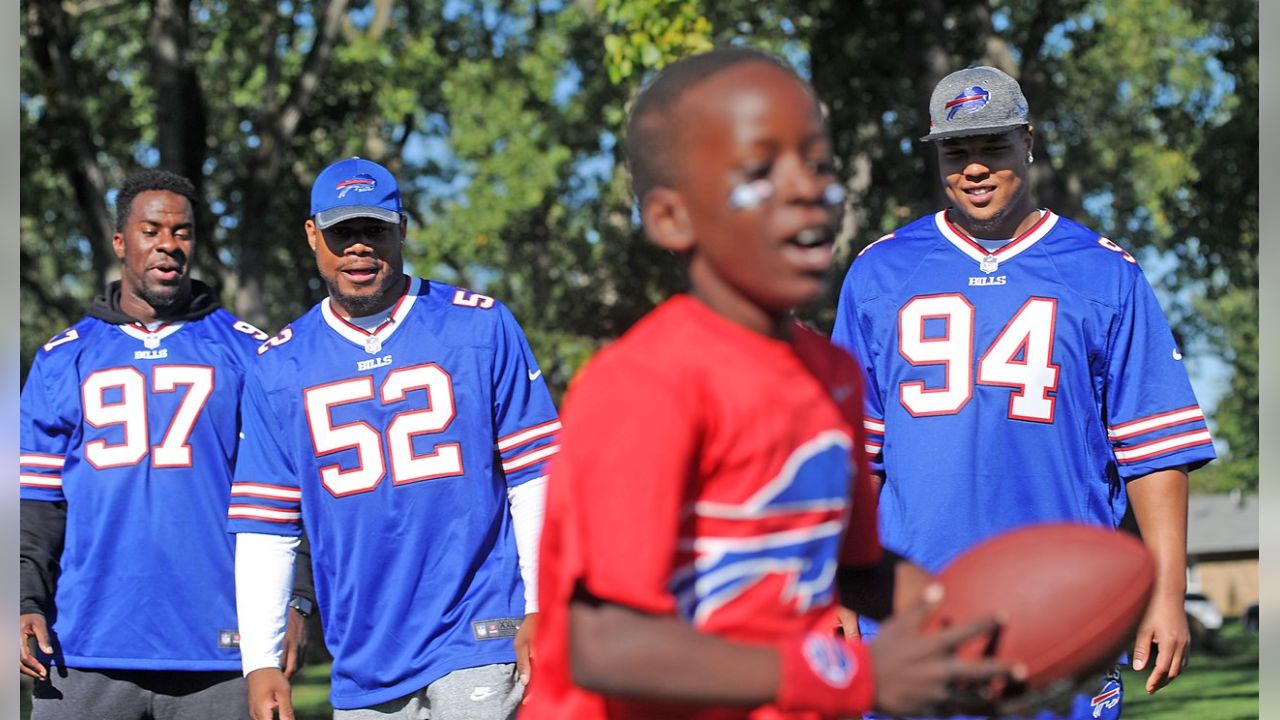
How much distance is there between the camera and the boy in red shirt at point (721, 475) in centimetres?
258

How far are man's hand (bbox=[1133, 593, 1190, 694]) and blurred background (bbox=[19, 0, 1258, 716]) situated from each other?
32.2 ft

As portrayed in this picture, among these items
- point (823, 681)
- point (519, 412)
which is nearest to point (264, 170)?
point (519, 412)

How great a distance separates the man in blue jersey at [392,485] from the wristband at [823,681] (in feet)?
9.49

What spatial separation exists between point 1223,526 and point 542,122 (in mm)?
52376

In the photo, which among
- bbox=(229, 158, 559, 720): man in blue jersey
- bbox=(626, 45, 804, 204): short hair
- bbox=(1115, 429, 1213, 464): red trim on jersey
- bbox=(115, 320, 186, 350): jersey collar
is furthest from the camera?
bbox=(115, 320, 186, 350): jersey collar

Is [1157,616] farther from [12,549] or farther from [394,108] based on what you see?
[394,108]

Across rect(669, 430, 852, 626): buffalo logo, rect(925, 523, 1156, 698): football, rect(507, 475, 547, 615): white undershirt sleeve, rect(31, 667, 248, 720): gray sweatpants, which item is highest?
rect(669, 430, 852, 626): buffalo logo

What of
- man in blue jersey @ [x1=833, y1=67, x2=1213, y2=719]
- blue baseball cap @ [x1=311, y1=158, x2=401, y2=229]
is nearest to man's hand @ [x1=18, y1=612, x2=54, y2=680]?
blue baseball cap @ [x1=311, y1=158, x2=401, y2=229]

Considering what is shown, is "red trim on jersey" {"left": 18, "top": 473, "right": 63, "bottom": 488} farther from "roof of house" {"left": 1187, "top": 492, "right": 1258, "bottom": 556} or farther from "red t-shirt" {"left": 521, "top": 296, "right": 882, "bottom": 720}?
"roof of house" {"left": 1187, "top": 492, "right": 1258, "bottom": 556}

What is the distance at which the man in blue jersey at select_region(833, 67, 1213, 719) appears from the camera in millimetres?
5172

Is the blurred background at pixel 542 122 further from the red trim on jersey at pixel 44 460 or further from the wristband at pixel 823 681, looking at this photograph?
the wristband at pixel 823 681

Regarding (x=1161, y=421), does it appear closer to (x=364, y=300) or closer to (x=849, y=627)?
(x=849, y=627)

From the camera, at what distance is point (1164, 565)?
16.9 ft

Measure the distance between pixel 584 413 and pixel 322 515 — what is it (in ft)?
10.3
